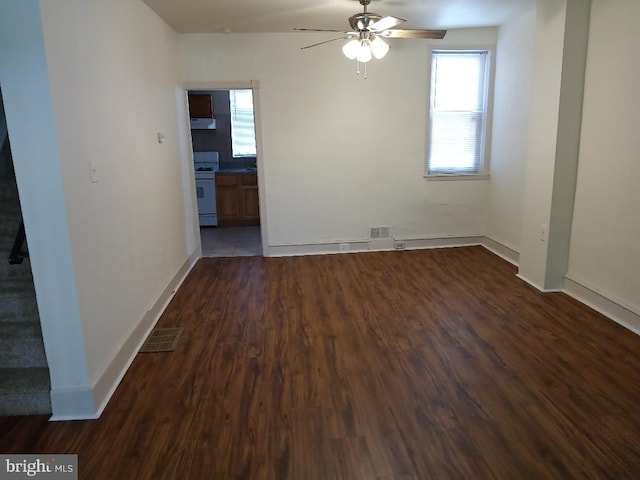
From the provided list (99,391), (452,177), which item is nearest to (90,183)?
(99,391)

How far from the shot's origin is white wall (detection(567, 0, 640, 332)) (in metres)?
3.13

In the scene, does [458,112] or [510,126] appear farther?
[458,112]

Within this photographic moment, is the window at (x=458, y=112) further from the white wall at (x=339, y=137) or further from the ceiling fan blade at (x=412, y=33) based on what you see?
the ceiling fan blade at (x=412, y=33)

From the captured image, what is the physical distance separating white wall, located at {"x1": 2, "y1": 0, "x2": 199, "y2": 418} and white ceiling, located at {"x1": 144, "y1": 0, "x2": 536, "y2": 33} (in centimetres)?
45

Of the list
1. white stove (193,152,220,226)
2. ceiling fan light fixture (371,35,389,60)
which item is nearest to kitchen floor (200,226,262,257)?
white stove (193,152,220,226)

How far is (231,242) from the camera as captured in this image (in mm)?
6203

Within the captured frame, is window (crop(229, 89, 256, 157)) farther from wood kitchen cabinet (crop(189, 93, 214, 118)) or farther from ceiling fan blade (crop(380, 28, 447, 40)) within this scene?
ceiling fan blade (crop(380, 28, 447, 40))

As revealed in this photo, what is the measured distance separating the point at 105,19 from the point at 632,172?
376 centimetres

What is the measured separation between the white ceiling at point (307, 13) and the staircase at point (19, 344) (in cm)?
246

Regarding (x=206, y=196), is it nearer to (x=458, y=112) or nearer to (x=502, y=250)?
(x=458, y=112)

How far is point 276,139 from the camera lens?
5094 millimetres

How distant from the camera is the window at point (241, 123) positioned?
293 inches

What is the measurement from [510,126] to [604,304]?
2257 mm

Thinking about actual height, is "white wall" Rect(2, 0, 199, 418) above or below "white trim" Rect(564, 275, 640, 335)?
above
